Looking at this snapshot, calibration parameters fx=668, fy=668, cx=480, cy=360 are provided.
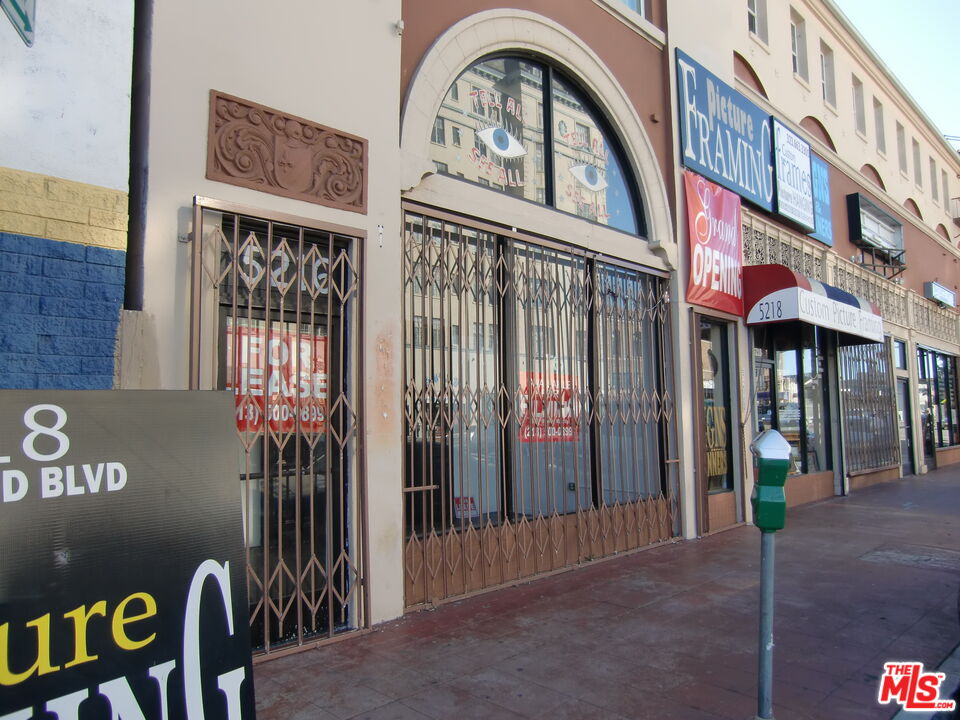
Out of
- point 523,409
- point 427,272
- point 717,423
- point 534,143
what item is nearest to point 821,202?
point 717,423

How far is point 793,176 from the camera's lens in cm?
1260

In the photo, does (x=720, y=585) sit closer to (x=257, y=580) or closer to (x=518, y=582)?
(x=518, y=582)

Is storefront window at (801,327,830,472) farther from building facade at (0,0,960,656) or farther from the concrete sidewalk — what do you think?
the concrete sidewalk

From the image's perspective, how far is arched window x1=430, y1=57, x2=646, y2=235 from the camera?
6816 mm

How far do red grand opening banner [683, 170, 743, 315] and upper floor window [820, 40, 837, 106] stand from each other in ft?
22.9

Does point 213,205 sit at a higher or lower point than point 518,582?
higher

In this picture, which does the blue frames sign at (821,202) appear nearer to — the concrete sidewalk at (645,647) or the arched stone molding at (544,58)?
the arched stone molding at (544,58)

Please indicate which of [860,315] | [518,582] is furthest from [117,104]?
[860,315]

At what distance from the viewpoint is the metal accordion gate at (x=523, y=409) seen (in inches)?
232

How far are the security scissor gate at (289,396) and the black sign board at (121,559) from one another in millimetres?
1943

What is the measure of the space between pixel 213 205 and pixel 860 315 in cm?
1146

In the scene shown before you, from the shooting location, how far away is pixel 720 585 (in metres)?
6.55

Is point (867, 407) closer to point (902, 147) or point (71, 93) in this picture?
point (902, 147)

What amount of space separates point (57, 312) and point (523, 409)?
4250mm
